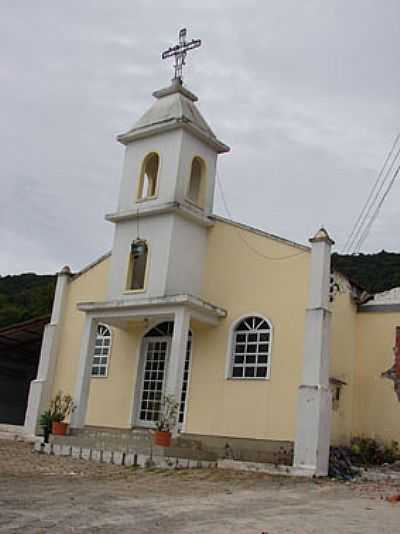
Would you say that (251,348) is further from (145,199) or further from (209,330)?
(145,199)

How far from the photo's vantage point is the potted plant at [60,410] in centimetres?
1567

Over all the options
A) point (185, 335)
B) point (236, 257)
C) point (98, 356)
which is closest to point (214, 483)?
point (185, 335)

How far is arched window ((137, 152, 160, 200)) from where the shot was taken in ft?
56.6

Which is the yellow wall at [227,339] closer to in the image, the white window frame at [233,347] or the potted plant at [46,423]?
the white window frame at [233,347]

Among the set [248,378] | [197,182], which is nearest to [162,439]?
[248,378]

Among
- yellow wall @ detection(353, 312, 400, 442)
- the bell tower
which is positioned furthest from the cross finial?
yellow wall @ detection(353, 312, 400, 442)

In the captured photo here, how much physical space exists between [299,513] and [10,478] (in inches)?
179

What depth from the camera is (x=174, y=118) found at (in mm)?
16578

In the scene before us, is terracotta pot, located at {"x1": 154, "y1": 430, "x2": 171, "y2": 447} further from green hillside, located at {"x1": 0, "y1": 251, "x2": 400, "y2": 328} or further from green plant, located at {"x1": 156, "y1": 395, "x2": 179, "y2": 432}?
green hillside, located at {"x1": 0, "y1": 251, "x2": 400, "y2": 328}

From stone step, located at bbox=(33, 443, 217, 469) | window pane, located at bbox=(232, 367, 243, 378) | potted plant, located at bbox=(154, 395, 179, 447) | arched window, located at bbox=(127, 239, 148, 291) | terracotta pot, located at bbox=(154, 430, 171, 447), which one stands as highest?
arched window, located at bbox=(127, 239, 148, 291)

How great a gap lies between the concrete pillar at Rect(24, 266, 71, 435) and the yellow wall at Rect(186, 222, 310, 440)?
191 inches

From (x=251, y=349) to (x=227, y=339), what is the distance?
646mm

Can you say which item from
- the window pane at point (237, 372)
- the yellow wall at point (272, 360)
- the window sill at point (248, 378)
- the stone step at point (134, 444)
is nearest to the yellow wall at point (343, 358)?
the yellow wall at point (272, 360)

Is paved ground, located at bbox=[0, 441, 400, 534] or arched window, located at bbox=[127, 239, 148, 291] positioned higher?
arched window, located at bbox=[127, 239, 148, 291]
